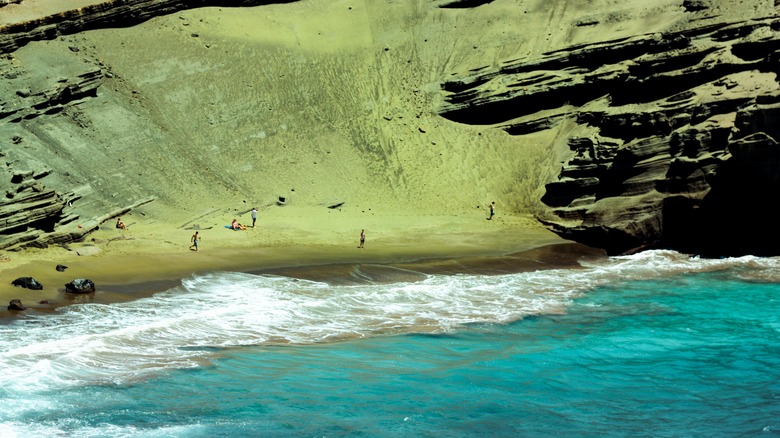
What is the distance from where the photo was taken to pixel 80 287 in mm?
20328

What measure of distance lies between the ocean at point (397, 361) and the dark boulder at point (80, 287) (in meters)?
1.20

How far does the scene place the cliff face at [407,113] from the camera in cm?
2909

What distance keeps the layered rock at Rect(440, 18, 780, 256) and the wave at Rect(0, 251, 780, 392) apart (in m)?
2.31

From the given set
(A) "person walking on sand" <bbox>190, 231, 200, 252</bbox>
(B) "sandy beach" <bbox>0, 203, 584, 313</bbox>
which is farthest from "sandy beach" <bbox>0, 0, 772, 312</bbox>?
(A) "person walking on sand" <bbox>190, 231, 200, 252</bbox>

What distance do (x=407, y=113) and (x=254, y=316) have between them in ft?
71.5

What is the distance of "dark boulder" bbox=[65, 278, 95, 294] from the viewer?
20.3 meters

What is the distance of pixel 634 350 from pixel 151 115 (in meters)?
24.2


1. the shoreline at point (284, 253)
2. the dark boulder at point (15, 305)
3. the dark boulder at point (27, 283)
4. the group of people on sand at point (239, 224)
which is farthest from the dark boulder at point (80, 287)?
the group of people on sand at point (239, 224)

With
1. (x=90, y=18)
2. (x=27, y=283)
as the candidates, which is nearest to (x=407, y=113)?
(x=90, y=18)

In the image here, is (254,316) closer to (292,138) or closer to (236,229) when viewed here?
(236,229)

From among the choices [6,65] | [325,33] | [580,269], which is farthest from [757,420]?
[325,33]

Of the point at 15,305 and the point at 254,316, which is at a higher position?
the point at 15,305

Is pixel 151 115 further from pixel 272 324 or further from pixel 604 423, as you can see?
pixel 604 423

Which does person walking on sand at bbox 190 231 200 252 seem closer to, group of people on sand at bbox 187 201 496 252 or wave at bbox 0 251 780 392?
group of people on sand at bbox 187 201 496 252
